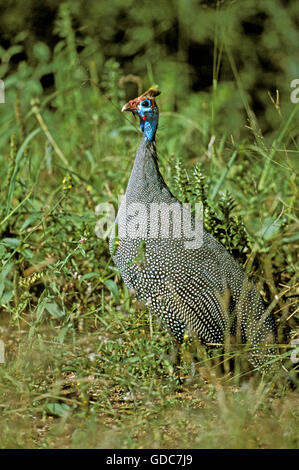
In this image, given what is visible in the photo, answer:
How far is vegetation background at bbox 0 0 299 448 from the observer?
7.95 feet

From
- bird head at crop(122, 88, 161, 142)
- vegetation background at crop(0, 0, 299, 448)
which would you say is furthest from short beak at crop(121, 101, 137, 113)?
vegetation background at crop(0, 0, 299, 448)

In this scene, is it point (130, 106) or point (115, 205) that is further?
point (115, 205)

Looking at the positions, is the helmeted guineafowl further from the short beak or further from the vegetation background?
the vegetation background

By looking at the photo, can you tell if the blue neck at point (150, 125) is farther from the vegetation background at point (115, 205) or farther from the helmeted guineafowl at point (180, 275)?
the vegetation background at point (115, 205)

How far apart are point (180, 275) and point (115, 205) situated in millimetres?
1001

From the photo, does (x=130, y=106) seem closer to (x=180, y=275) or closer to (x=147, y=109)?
(x=147, y=109)

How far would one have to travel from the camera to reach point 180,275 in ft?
9.04

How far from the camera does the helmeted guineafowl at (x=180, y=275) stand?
2713 mm

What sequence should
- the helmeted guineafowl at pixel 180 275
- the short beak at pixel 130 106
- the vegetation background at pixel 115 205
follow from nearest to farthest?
the vegetation background at pixel 115 205, the helmeted guineafowl at pixel 180 275, the short beak at pixel 130 106

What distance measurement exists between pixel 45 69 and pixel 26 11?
39.3 inches

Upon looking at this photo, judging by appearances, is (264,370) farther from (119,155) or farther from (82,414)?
(119,155)

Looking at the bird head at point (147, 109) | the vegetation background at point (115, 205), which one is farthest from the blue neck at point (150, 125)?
the vegetation background at point (115, 205)

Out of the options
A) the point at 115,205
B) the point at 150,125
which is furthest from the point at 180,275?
the point at 115,205
